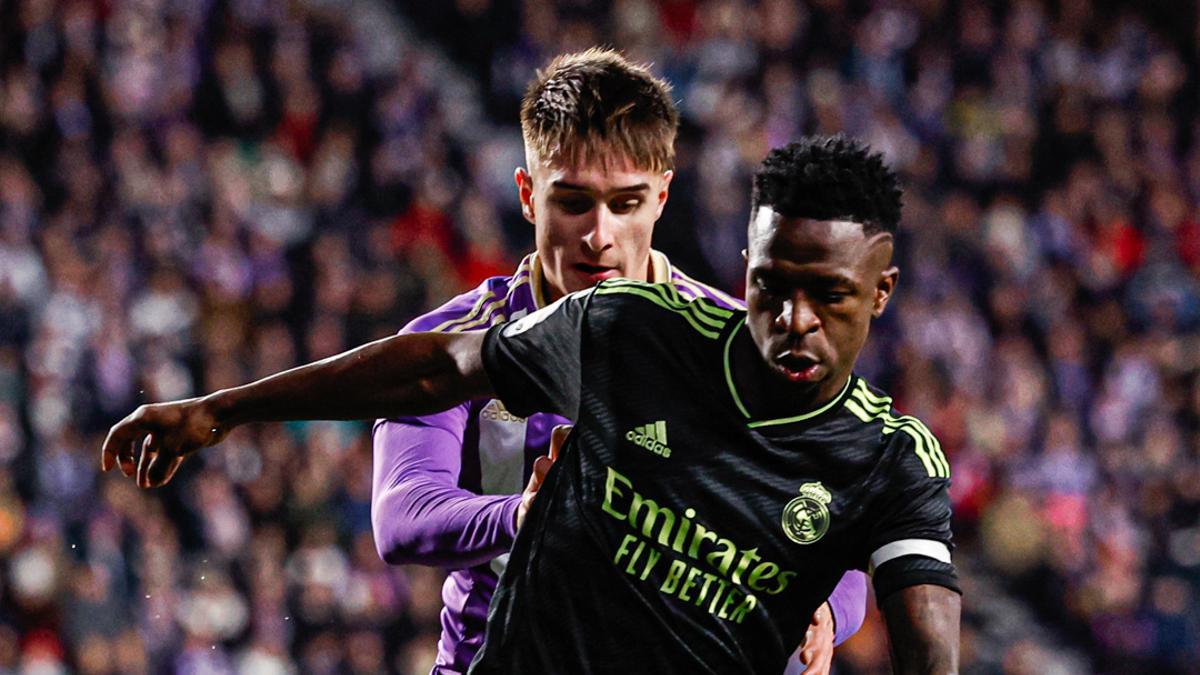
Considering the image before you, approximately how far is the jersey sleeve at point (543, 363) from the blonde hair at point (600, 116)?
0.88m

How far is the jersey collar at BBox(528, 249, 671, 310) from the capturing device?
381cm

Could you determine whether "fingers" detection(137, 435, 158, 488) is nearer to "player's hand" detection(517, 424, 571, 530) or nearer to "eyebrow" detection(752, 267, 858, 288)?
"player's hand" detection(517, 424, 571, 530)

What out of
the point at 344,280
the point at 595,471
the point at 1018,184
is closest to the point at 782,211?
the point at 595,471

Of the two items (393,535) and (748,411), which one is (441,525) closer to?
(393,535)

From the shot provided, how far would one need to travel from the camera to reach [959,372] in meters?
10.9

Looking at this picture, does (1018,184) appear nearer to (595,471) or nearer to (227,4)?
(227,4)

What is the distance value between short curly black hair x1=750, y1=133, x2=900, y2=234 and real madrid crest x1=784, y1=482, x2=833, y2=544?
462mm

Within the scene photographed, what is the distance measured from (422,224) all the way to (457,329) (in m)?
7.06

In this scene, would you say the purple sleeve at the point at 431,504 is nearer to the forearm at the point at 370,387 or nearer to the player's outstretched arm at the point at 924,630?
the forearm at the point at 370,387

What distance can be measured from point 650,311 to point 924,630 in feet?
2.37

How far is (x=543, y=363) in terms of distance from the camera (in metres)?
2.94

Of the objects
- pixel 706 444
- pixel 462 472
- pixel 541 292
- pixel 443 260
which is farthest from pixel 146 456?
pixel 443 260

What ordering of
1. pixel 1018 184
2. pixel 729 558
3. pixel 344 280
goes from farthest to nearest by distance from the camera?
1. pixel 1018 184
2. pixel 344 280
3. pixel 729 558

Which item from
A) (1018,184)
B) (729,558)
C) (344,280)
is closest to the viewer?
→ (729,558)
